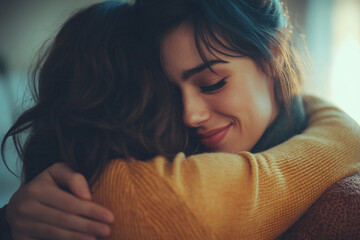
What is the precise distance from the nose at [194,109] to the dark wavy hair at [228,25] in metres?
0.11

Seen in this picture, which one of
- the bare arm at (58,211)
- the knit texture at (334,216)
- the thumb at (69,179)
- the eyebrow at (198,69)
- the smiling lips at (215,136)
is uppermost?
the eyebrow at (198,69)

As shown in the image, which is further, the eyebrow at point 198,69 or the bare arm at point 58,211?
the eyebrow at point 198,69

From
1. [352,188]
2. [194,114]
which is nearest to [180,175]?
[194,114]

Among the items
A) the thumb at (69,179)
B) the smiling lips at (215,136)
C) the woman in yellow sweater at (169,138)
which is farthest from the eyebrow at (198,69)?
the thumb at (69,179)

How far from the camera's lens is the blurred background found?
2172mm

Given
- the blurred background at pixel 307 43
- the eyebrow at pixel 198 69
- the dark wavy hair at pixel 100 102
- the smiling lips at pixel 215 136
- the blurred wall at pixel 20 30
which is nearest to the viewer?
the dark wavy hair at pixel 100 102

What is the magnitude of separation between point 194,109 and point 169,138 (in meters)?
0.12

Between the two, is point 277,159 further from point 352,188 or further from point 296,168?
point 352,188

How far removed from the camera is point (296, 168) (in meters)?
0.59

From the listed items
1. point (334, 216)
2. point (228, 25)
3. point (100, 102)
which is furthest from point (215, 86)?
point (334, 216)

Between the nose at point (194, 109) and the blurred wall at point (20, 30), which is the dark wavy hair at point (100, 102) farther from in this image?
the blurred wall at point (20, 30)

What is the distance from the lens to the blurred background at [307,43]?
2.17m

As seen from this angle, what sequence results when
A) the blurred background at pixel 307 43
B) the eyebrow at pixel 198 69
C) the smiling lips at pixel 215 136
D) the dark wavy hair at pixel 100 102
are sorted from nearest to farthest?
the dark wavy hair at pixel 100 102 → the eyebrow at pixel 198 69 → the smiling lips at pixel 215 136 → the blurred background at pixel 307 43

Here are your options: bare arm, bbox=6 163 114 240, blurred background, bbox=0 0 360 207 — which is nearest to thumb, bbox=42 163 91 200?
bare arm, bbox=6 163 114 240
